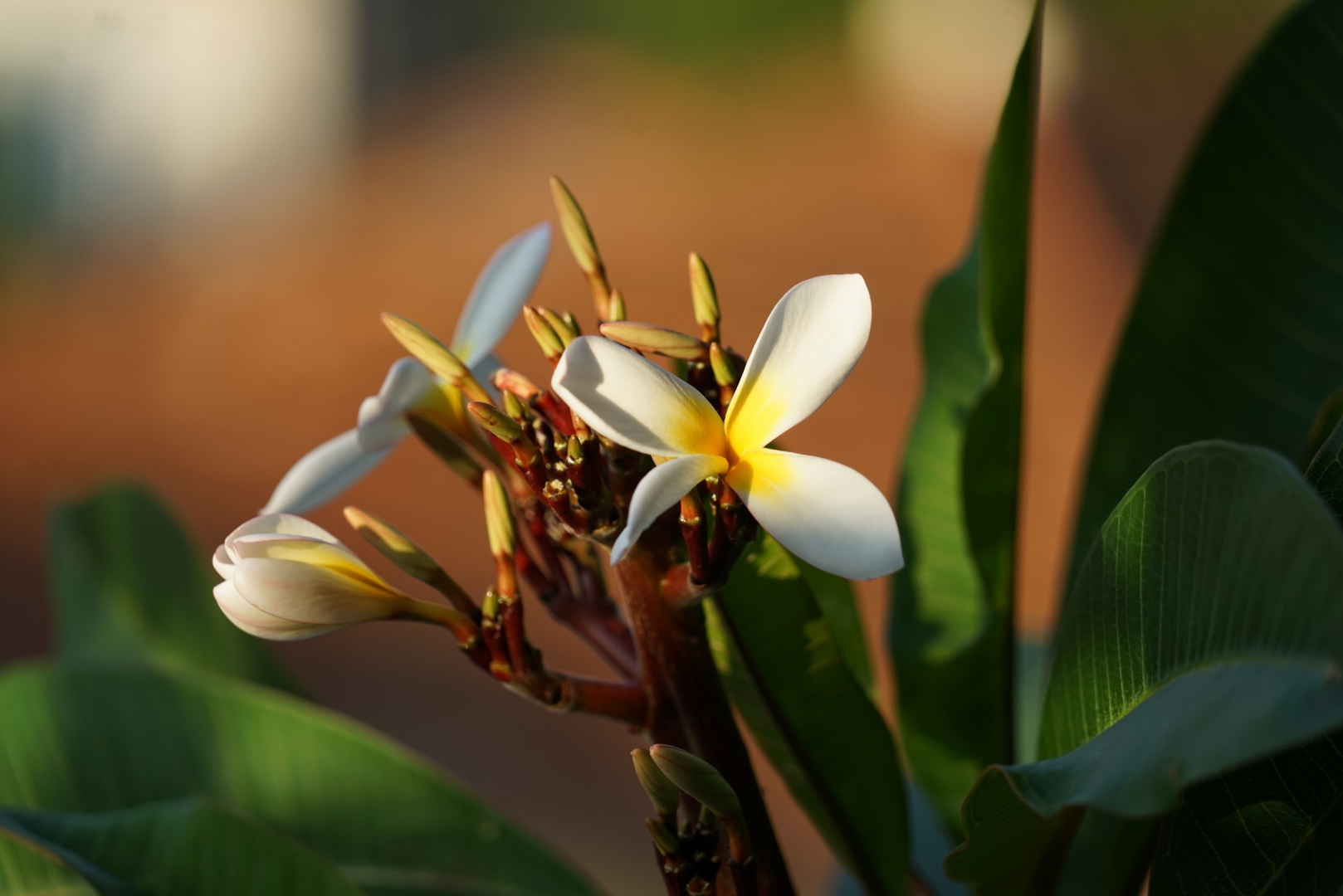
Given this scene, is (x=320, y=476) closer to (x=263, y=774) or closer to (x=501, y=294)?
(x=501, y=294)

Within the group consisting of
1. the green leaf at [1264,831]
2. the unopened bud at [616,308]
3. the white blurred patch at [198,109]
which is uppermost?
the white blurred patch at [198,109]

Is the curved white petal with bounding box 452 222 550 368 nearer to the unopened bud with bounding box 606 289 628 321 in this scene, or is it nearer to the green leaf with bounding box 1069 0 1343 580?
the unopened bud with bounding box 606 289 628 321

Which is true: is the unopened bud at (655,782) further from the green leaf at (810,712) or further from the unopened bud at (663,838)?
the green leaf at (810,712)

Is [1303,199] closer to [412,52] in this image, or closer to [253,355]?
[253,355]

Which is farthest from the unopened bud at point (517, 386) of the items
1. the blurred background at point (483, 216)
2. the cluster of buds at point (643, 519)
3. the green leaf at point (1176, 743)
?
the blurred background at point (483, 216)

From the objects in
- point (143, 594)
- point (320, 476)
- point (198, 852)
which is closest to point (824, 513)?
point (320, 476)

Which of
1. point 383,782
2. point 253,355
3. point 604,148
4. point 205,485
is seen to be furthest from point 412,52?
point 383,782
